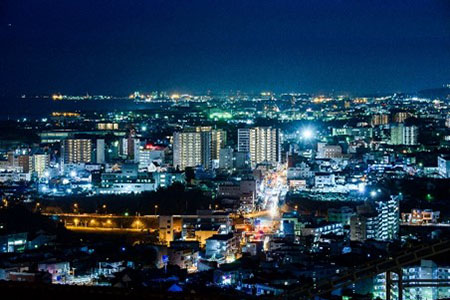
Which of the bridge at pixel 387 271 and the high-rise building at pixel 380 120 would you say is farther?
the high-rise building at pixel 380 120

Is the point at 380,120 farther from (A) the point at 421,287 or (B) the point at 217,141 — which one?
(A) the point at 421,287

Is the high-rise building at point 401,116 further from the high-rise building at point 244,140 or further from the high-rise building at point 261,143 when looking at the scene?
the high-rise building at point 244,140

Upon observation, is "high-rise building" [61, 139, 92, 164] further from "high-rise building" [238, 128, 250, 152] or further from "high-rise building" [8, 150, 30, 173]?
"high-rise building" [238, 128, 250, 152]

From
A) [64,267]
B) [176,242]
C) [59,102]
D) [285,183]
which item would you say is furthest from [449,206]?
[59,102]

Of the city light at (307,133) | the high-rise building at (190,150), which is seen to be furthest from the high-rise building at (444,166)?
the city light at (307,133)

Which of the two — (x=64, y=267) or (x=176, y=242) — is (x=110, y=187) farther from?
(x=64, y=267)

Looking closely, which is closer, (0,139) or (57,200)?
(57,200)

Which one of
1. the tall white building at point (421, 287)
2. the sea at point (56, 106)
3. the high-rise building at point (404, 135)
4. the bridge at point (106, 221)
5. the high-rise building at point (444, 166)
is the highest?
the sea at point (56, 106)
